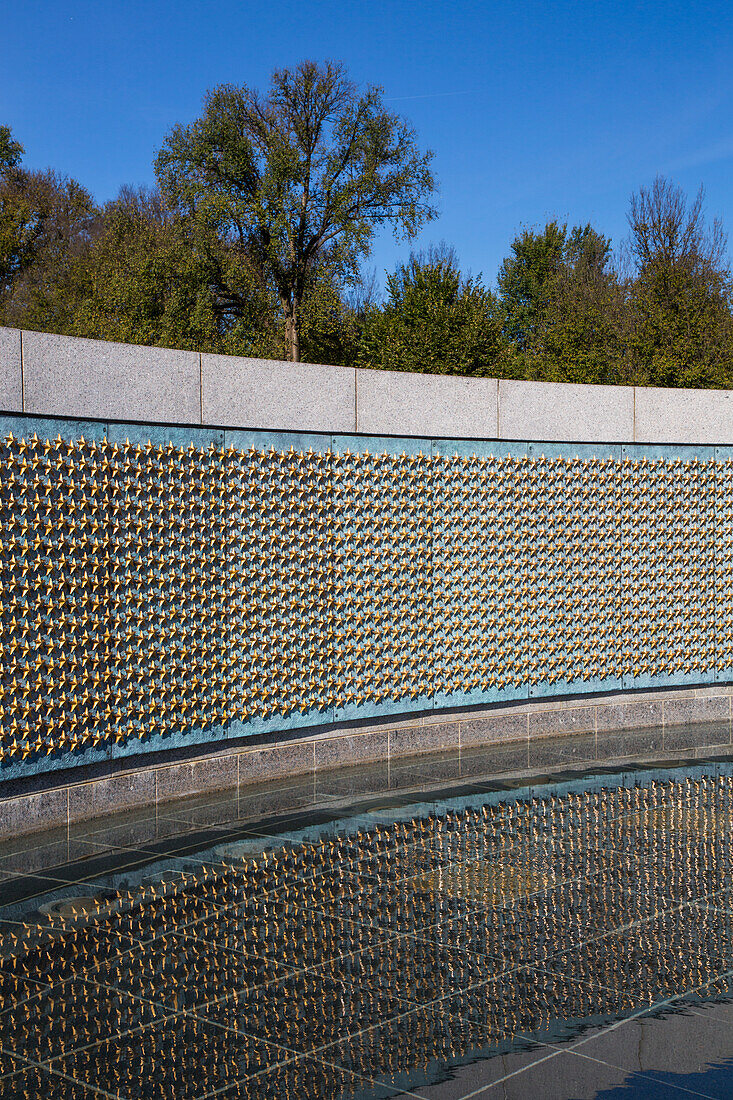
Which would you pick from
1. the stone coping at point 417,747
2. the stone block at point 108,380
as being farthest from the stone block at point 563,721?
the stone block at point 108,380

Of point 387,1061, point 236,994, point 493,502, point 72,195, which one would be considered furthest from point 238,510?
point 72,195

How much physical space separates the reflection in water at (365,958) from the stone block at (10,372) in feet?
10.3

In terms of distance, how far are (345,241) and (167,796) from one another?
2835 cm

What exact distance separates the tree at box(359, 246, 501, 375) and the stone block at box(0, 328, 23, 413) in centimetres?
1853

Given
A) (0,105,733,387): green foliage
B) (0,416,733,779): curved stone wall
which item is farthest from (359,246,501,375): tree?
(0,416,733,779): curved stone wall

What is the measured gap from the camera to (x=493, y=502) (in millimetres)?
10375

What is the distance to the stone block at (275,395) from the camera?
847cm

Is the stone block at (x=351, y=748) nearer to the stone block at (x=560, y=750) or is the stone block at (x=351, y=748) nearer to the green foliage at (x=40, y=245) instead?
the stone block at (x=560, y=750)

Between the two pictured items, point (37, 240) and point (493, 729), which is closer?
point (493, 729)

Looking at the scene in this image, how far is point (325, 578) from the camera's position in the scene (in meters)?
9.26

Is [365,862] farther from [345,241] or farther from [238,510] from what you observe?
[345,241]

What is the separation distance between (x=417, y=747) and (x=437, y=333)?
18.5m

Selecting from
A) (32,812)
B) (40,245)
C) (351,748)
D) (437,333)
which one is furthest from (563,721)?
(40,245)

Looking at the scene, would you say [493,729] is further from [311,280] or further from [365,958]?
[311,280]
